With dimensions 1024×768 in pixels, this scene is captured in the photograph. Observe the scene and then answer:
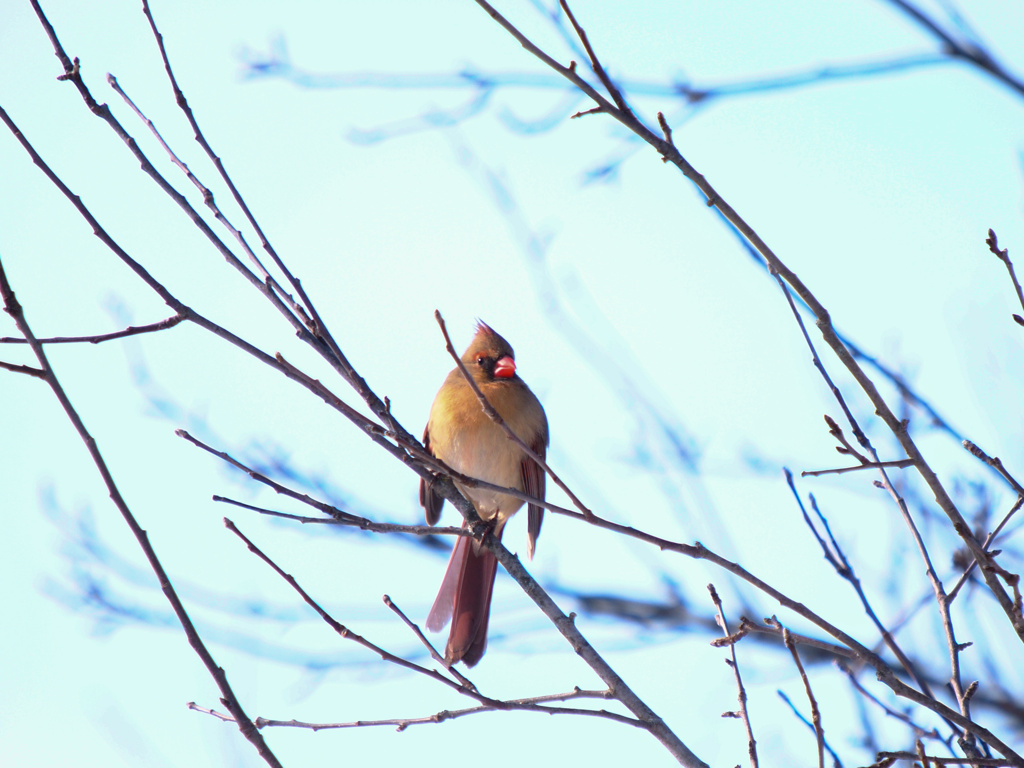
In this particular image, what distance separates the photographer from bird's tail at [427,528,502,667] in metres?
3.92

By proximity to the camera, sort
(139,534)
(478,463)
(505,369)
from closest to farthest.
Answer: (139,534)
(478,463)
(505,369)

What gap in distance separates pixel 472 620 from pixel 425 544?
2928 millimetres

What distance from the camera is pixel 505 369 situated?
14.3 ft

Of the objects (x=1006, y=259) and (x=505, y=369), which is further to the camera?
(x=505, y=369)

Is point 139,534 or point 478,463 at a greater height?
point 478,463

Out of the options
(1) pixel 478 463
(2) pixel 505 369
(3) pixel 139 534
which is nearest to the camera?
(3) pixel 139 534

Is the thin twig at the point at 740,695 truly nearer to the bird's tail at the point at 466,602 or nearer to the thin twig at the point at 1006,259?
the thin twig at the point at 1006,259

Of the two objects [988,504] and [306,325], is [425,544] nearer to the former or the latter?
[988,504]

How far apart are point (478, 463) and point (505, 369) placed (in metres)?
0.50

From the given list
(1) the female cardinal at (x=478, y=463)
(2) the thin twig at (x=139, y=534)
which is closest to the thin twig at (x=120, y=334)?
(2) the thin twig at (x=139, y=534)

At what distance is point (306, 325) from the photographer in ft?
7.30

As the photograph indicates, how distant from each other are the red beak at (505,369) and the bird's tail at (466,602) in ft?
2.41

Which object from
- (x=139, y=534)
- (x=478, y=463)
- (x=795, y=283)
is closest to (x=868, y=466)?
(x=795, y=283)

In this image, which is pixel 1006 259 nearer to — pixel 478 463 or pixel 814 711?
pixel 814 711
